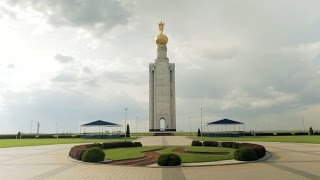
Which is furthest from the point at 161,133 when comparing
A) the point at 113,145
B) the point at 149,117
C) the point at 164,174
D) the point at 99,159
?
the point at 164,174

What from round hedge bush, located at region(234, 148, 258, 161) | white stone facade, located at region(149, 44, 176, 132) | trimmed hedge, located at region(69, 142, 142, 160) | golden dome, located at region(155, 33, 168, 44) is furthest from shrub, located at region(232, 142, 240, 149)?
A: golden dome, located at region(155, 33, 168, 44)

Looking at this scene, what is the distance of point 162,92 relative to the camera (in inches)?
3051

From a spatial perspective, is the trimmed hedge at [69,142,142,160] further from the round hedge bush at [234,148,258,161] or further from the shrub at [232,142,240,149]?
the round hedge bush at [234,148,258,161]

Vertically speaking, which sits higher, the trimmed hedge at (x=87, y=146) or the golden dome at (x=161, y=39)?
the golden dome at (x=161, y=39)

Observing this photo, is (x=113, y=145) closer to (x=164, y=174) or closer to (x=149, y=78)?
(x=164, y=174)

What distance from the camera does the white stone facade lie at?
252ft

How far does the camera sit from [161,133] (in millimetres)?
72312

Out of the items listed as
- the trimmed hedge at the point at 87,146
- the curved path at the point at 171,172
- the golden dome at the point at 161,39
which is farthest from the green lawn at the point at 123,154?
the golden dome at the point at 161,39

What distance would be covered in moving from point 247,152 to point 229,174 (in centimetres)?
495

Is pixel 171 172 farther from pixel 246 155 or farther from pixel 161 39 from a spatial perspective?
pixel 161 39

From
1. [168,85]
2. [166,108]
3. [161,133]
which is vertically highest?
[168,85]

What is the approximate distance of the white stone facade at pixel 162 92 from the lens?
76750 millimetres

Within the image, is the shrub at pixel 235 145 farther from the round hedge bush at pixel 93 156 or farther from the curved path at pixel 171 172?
the round hedge bush at pixel 93 156

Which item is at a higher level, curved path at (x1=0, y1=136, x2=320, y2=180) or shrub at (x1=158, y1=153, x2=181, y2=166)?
shrub at (x1=158, y1=153, x2=181, y2=166)
